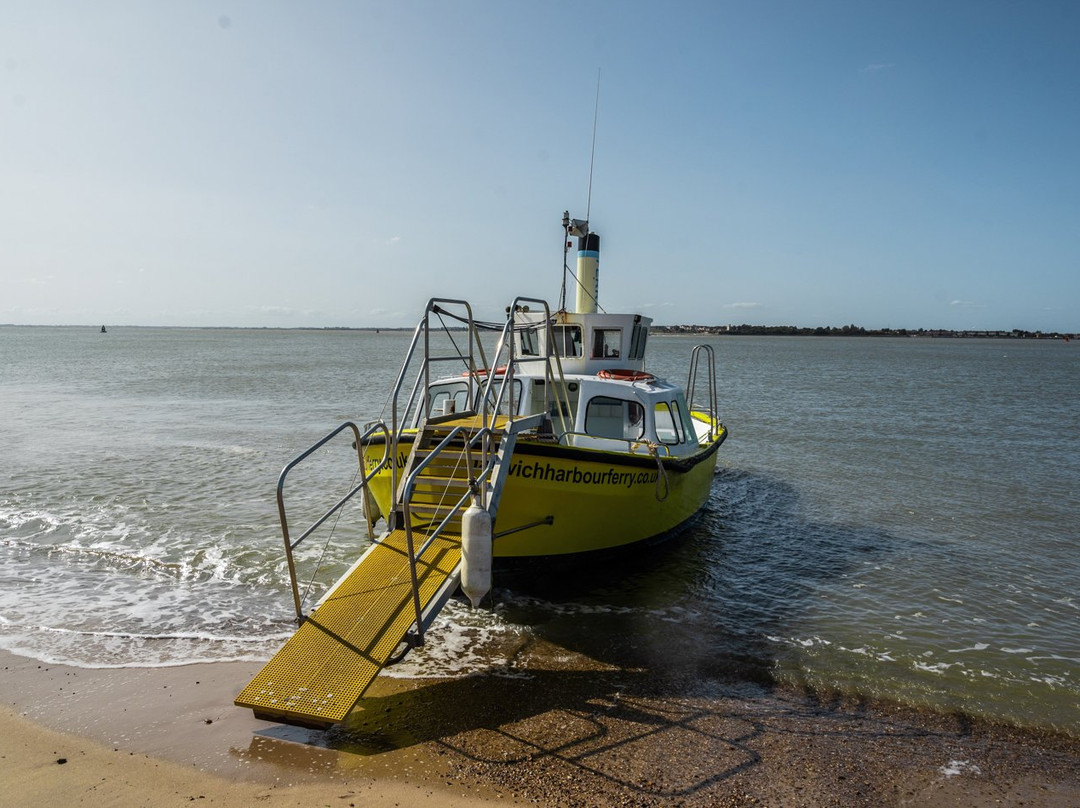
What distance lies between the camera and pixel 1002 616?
863 centimetres

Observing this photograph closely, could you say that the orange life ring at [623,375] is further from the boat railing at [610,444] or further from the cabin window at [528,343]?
the cabin window at [528,343]

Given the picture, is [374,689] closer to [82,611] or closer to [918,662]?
[82,611]

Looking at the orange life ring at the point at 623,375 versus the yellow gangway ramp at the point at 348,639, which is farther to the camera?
the orange life ring at the point at 623,375

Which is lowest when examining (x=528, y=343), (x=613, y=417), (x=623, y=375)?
(x=613, y=417)

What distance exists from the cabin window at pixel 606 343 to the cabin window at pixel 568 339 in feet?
0.90

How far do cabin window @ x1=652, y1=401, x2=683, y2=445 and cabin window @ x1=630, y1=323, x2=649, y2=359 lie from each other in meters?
0.93

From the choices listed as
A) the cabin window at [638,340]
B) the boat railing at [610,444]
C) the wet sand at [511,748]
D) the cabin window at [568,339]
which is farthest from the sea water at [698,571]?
the cabin window at [568,339]

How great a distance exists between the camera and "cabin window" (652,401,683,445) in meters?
10.8

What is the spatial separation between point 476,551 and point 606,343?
6027 mm

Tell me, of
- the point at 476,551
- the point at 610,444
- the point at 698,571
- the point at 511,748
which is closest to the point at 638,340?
the point at 610,444

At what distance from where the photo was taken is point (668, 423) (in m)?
14.1

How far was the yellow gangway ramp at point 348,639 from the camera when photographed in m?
5.30

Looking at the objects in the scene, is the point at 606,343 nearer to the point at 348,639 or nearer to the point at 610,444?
the point at 610,444

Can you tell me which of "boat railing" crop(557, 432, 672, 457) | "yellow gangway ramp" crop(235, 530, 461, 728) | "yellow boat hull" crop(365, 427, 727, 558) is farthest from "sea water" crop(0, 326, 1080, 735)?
"boat railing" crop(557, 432, 672, 457)
